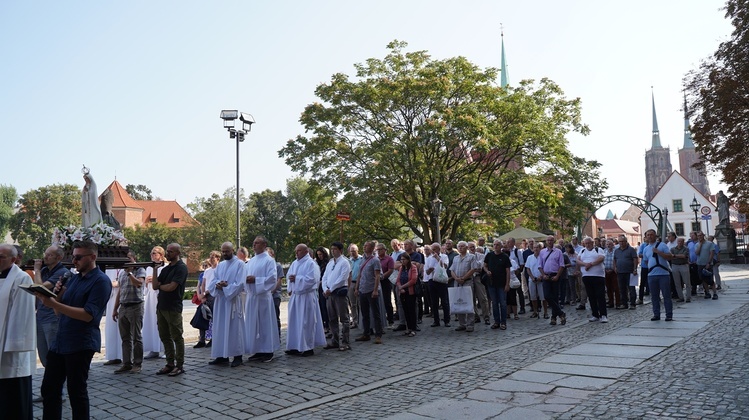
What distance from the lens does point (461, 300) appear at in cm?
1230

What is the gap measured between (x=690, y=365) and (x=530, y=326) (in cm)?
527

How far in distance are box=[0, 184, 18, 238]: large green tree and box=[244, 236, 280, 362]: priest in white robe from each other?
74.1m

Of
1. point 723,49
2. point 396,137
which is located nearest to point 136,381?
point 396,137

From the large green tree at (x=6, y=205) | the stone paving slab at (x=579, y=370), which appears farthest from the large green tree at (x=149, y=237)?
the stone paving slab at (x=579, y=370)

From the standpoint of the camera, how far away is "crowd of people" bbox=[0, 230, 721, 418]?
5105 millimetres

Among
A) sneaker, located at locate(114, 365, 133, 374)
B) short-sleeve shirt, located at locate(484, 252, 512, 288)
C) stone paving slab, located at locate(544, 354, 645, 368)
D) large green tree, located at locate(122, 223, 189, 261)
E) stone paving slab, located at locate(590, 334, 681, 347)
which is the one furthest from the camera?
large green tree, located at locate(122, 223, 189, 261)

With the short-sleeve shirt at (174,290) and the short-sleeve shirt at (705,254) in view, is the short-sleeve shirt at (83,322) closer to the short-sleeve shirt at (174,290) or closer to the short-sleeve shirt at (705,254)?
the short-sleeve shirt at (174,290)

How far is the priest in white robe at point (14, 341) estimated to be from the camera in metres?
4.98

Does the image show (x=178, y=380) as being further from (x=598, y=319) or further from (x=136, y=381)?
(x=598, y=319)

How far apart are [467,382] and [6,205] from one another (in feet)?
263

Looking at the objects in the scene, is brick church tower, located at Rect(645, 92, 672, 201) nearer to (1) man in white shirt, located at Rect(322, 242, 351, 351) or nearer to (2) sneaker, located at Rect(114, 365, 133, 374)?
(1) man in white shirt, located at Rect(322, 242, 351, 351)

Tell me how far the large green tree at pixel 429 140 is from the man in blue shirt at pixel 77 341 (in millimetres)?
20503

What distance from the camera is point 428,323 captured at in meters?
14.0

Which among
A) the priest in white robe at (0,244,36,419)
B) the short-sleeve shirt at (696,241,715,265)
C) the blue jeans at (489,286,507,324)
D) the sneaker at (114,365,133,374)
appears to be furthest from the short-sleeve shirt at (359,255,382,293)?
the short-sleeve shirt at (696,241,715,265)
